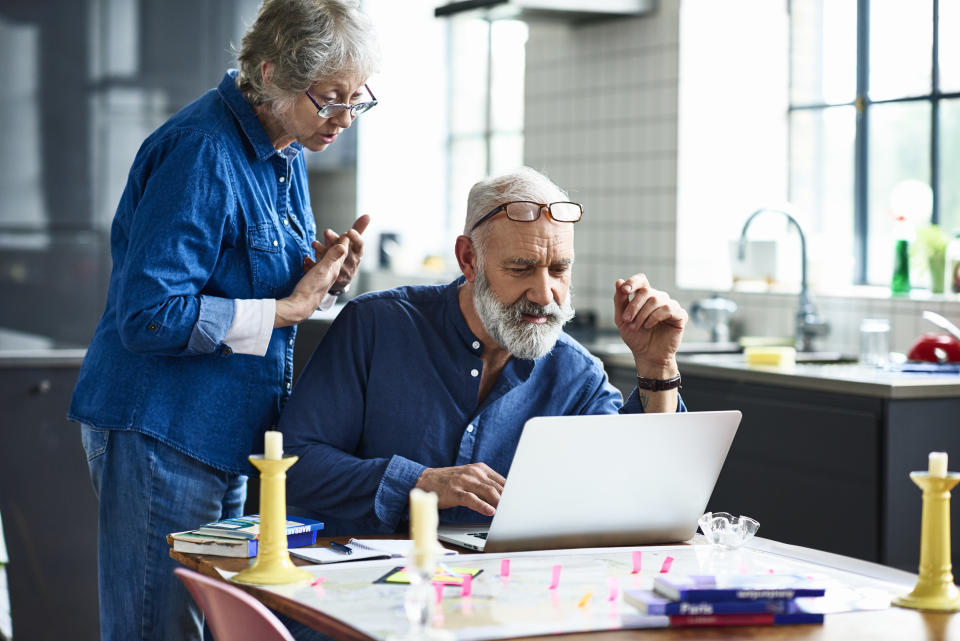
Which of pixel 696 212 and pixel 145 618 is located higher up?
pixel 696 212

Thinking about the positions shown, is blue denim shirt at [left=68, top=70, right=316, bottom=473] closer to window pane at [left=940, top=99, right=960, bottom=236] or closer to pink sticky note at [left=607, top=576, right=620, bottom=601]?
pink sticky note at [left=607, top=576, right=620, bottom=601]

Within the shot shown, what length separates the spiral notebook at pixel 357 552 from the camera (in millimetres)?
1710

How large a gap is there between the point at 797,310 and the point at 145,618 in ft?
9.42

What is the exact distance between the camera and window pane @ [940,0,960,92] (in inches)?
168

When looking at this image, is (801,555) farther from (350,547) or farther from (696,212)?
(696,212)

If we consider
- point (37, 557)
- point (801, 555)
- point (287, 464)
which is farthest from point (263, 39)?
point (37, 557)

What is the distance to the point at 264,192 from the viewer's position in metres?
2.26

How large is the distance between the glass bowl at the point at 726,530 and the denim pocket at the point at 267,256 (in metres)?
0.89

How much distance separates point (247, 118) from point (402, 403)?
0.58m

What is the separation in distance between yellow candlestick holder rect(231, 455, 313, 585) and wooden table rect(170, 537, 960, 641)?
0.16 feet

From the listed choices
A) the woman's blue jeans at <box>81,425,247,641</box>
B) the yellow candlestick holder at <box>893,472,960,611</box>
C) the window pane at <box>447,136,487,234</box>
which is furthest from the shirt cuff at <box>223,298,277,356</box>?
the window pane at <box>447,136,487,234</box>

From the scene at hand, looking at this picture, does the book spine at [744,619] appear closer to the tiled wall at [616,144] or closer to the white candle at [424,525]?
the white candle at [424,525]

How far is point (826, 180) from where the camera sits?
4867 millimetres

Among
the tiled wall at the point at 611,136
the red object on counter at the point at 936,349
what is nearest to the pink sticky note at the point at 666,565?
the red object on counter at the point at 936,349
